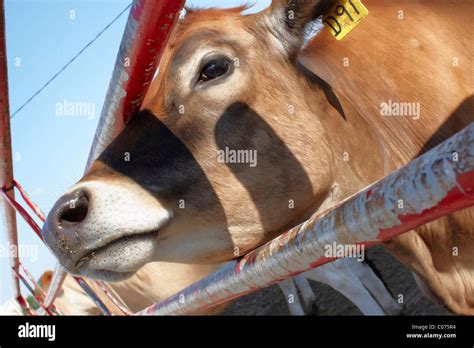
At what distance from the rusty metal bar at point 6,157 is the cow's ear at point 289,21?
30.0 inches

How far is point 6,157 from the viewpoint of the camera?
2148mm

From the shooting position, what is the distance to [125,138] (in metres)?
1.49

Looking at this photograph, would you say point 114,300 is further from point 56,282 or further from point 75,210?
point 75,210

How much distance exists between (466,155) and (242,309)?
13.2ft

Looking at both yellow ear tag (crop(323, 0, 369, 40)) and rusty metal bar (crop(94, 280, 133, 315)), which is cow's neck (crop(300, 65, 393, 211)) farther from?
rusty metal bar (crop(94, 280, 133, 315))

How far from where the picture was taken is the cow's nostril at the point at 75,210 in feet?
4.51

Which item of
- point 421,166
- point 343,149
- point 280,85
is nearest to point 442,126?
point 343,149

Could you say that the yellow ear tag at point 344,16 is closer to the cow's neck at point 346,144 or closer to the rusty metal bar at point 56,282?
the cow's neck at point 346,144

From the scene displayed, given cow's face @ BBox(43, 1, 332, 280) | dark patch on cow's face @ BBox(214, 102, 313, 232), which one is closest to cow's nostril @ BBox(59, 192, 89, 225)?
cow's face @ BBox(43, 1, 332, 280)

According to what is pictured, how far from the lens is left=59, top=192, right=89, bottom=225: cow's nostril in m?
1.37

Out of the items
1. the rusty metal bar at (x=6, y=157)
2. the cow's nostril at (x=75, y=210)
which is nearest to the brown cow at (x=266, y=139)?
the cow's nostril at (x=75, y=210)
